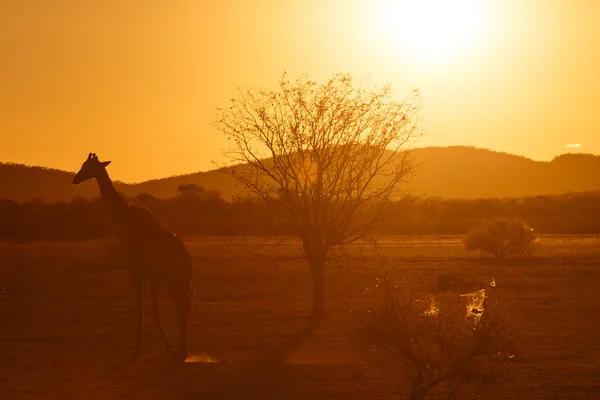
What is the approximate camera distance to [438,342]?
37.8ft

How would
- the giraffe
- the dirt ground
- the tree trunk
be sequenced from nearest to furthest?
the dirt ground → the giraffe → the tree trunk

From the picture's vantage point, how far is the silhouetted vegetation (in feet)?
254

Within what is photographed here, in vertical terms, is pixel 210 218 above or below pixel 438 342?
above

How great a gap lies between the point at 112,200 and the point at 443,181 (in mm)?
173457

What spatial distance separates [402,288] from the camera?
12516 mm

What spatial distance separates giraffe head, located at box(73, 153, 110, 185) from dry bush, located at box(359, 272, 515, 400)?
6.45m

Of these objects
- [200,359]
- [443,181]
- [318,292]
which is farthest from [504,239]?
[443,181]

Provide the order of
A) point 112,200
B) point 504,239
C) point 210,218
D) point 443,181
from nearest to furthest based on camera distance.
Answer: point 112,200 → point 504,239 → point 210,218 → point 443,181

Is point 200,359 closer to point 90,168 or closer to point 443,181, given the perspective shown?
point 90,168

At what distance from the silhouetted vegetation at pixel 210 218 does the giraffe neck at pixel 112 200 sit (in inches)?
2146

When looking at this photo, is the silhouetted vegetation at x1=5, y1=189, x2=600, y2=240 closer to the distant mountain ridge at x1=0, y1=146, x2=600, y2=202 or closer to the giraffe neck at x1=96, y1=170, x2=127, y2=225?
the distant mountain ridge at x1=0, y1=146, x2=600, y2=202

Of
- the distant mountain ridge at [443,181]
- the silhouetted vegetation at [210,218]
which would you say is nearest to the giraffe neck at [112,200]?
the silhouetted vegetation at [210,218]

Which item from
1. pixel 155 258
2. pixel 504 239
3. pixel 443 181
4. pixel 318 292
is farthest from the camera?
pixel 443 181

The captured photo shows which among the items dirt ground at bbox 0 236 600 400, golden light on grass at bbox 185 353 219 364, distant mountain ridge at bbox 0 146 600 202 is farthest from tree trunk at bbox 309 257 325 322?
distant mountain ridge at bbox 0 146 600 202
